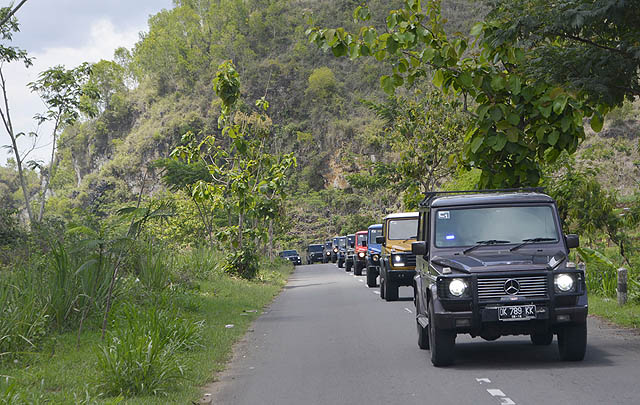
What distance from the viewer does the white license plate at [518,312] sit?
9289 mm

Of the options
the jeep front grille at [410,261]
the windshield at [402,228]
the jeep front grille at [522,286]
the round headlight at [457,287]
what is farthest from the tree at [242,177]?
the jeep front grille at [522,286]

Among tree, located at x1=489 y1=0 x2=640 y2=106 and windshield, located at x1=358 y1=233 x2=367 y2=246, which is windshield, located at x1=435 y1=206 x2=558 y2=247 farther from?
windshield, located at x1=358 y1=233 x2=367 y2=246

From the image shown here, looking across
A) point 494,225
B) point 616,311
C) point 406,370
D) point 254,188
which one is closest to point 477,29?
point 494,225

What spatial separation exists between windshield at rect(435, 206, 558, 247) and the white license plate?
1233mm

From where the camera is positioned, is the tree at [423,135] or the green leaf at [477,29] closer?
the green leaf at [477,29]

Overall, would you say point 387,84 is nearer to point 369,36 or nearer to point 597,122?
point 369,36

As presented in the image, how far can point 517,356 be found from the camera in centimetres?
1073

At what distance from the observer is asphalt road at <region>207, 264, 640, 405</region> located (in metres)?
8.10

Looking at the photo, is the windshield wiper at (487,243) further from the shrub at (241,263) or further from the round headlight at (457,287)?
Result: the shrub at (241,263)

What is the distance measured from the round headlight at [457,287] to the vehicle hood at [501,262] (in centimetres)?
14

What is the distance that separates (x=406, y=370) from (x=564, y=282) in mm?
2163

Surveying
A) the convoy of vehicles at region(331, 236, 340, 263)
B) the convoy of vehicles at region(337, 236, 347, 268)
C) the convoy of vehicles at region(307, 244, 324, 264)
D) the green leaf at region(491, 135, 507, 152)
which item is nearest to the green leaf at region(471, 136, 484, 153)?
the green leaf at region(491, 135, 507, 152)

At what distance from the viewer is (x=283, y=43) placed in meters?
122

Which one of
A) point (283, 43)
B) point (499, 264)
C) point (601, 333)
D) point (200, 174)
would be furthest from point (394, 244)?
point (283, 43)
